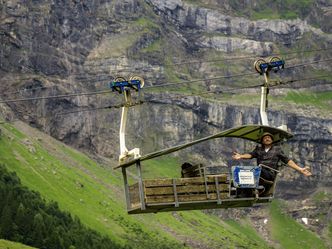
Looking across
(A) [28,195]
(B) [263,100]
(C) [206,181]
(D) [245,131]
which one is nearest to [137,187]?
(C) [206,181]

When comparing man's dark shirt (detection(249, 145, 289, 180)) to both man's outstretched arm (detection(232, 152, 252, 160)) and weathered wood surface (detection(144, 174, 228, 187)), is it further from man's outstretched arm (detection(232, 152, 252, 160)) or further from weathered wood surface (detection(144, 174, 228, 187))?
weathered wood surface (detection(144, 174, 228, 187))

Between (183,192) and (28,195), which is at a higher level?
(183,192)

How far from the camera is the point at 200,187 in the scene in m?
24.6

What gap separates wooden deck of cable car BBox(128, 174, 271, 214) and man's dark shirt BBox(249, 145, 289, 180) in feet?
3.00

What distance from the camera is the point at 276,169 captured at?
25453mm

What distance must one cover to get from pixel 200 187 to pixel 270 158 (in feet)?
9.60

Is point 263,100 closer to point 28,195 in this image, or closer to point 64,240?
point 64,240

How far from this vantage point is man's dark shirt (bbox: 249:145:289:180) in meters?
25.4

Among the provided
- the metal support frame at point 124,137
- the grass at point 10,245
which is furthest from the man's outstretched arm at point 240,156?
the grass at point 10,245

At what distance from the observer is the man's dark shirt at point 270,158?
83.4 feet

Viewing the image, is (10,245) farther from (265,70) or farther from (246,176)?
(246,176)

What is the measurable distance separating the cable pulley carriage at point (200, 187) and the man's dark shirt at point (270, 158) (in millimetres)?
248

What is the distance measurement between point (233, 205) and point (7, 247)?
11269cm

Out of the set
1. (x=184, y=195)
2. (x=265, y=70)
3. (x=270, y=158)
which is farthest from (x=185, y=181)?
(x=265, y=70)
